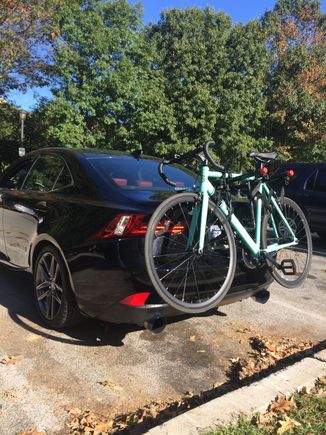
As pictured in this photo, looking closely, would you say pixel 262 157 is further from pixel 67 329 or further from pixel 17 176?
pixel 17 176

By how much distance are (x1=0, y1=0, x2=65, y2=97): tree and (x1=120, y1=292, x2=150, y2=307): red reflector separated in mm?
15411

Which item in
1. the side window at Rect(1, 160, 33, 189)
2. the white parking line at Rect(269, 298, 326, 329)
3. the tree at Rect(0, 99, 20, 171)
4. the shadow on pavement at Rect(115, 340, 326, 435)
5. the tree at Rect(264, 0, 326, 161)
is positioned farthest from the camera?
the tree at Rect(0, 99, 20, 171)

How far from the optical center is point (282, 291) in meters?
5.52

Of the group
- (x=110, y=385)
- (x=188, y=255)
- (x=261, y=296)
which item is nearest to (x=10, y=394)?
(x=110, y=385)

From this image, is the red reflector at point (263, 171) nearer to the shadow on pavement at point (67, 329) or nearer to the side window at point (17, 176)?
the shadow on pavement at point (67, 329)

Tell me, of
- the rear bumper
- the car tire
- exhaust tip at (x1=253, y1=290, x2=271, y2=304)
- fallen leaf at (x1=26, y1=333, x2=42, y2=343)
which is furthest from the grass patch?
fallen leaf at (x1=26, y1=333, x2=42, y2=343)

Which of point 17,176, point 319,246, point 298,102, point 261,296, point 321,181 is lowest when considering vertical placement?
point 319,246

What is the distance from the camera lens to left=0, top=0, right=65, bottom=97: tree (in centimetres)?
1606

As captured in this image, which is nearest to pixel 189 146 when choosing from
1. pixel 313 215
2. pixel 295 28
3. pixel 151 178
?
pixel 313 215

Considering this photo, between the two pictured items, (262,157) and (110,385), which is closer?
(110,385)

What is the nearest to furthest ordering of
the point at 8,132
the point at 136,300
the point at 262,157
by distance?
the point at 136,300, the point at 262,157, the point at 8,132

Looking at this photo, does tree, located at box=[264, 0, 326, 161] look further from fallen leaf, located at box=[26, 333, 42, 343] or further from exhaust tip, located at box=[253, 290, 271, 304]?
fallen leaf, located at box=[26, 333, 42, 343]

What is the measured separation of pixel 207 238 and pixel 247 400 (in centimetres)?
117

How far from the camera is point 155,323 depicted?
3135 millimetres
